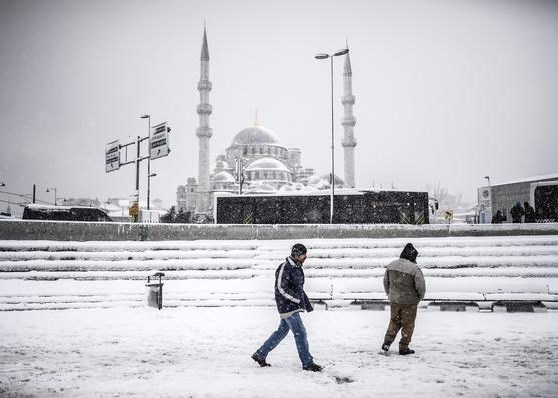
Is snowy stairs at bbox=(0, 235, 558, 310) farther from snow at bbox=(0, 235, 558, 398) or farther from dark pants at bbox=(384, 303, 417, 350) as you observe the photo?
dark pants at bbox=(384, 303, 417, 350)

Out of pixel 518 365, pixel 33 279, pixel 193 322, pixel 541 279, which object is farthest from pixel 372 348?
pixel 33 279

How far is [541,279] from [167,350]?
340 inches

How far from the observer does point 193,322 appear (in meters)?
8.84

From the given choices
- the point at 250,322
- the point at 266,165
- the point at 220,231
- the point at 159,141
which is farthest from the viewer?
the point at 266,165

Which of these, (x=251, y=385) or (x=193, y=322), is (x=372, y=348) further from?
(x=193, y=322)

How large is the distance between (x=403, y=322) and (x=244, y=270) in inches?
252

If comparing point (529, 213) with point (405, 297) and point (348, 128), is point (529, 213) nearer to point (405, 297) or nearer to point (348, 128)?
point (405, 297)

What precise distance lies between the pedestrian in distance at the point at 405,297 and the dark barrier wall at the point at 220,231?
28.3ft

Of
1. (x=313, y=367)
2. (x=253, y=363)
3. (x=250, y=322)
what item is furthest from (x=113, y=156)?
(x=313, y=367)

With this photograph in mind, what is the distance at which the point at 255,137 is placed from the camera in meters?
81.4

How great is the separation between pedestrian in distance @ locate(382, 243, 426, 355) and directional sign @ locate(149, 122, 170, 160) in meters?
14.1

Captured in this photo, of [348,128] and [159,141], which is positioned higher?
[348,128]

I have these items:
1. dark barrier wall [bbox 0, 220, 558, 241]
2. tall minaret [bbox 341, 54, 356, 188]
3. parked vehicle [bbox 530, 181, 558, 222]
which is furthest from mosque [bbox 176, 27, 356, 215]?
dark barrier wall [bbox 0, 220, 558, 241]

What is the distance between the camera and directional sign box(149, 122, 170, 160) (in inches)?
734
